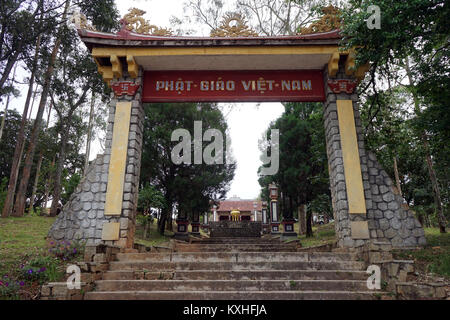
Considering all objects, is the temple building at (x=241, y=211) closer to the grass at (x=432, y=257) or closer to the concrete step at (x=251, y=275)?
the grass at (x=432, y=257)

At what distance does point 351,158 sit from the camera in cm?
704

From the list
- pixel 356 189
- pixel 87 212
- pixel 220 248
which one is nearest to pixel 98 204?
pixel 87 212

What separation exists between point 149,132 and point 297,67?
9286 millimetres

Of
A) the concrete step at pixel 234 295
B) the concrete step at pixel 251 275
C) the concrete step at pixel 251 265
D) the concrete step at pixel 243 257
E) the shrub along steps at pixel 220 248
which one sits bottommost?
the concrete step at pixel 234 295

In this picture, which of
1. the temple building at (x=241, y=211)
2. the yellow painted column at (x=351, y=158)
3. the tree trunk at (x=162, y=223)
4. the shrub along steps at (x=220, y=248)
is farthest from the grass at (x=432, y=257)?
the temple building at (x=241, y=211)

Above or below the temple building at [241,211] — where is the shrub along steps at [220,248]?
below

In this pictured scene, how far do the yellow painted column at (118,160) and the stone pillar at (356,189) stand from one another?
5.08m

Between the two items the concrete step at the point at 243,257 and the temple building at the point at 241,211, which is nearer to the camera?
the concrete step at the point at 243,257

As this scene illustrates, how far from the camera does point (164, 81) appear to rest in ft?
26.4

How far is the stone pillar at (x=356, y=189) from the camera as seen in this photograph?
6656 millimetres

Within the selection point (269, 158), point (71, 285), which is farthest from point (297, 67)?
point (269, 158)

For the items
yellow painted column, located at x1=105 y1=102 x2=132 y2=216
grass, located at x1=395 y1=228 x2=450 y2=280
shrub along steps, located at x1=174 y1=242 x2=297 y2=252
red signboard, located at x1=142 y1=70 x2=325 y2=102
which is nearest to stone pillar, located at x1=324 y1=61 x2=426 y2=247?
grass, located at x1=395 y1=228 x2=450 y2=280

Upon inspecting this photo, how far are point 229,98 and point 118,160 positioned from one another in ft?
10.6

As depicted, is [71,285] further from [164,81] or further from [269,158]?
[269,158]
